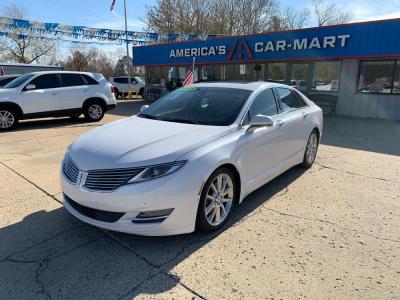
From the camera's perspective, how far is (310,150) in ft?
20.1

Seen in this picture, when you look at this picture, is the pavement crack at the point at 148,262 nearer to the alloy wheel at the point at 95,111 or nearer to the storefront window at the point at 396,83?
the alloy wheel at the point at 95,111

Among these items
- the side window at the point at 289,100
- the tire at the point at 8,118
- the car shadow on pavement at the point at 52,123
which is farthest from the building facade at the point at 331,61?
the tire at the point at 8,118

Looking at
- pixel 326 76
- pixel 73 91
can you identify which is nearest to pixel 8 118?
pixel 73 91

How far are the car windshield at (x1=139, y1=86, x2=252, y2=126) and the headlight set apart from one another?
105 centimetres

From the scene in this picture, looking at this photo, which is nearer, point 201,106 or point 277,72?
point 201,106

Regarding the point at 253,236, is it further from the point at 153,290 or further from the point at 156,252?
the point at 153,290

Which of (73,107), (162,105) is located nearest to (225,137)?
(162,105)

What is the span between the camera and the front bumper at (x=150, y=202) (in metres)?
3.10

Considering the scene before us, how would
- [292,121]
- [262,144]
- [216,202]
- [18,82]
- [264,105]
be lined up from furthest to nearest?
[18,82] → [292,121] → [264,105] → [262,144] → [216,202]

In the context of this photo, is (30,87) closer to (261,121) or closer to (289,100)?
(289,100)

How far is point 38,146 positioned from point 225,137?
589 cm

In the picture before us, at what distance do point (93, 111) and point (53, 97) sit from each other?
4.88ft

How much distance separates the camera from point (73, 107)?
11594 millimetres

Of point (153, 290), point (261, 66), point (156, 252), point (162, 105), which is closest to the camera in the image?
point (153, 290)
